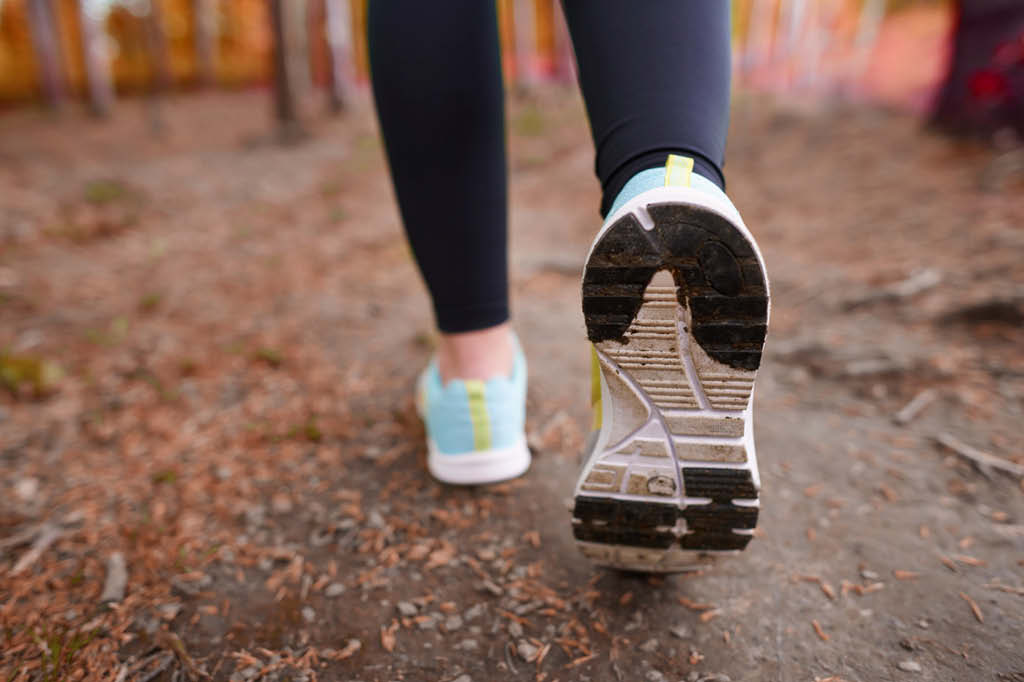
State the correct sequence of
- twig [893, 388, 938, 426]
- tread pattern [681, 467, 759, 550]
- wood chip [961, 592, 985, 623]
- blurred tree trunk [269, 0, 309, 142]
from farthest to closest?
1. blurred tree trunk [269, 0, 309, 142]
2. twig [893, 388, 938, 426]
3. wood chip [961, 592, 985, 623]
4. tread pattern [681, 467, 759, 550]

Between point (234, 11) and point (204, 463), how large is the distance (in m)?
17.0

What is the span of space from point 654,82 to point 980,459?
43.2 inches

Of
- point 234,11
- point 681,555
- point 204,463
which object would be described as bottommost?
point 204,463

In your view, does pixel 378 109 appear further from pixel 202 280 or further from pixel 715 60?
pixel 202 280

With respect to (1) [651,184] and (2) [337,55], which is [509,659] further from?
(2) [337,55]

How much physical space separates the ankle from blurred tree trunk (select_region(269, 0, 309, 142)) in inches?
232

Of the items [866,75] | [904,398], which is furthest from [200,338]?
[866,75]

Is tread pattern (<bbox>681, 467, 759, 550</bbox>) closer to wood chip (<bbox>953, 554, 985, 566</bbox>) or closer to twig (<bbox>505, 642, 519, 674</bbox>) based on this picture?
twig (<bbox>505, 642, 519, 674</bbox>)

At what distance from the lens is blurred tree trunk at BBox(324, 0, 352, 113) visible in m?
7.88

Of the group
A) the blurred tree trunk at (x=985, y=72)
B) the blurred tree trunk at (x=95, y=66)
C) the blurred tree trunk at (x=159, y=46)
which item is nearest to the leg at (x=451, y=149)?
the blurred tree trunk at (x=985, y=72)

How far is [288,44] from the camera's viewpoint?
602 centimetres

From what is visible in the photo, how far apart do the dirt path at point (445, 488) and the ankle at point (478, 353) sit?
25cm

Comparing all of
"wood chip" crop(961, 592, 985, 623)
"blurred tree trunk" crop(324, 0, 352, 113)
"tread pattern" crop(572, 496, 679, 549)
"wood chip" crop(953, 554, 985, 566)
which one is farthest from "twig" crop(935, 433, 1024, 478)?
"blurred tree trunk" crop(324, 0, 352, 113)

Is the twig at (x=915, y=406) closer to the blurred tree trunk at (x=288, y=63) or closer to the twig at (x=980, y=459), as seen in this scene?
the twig at (x=980, y=459)
